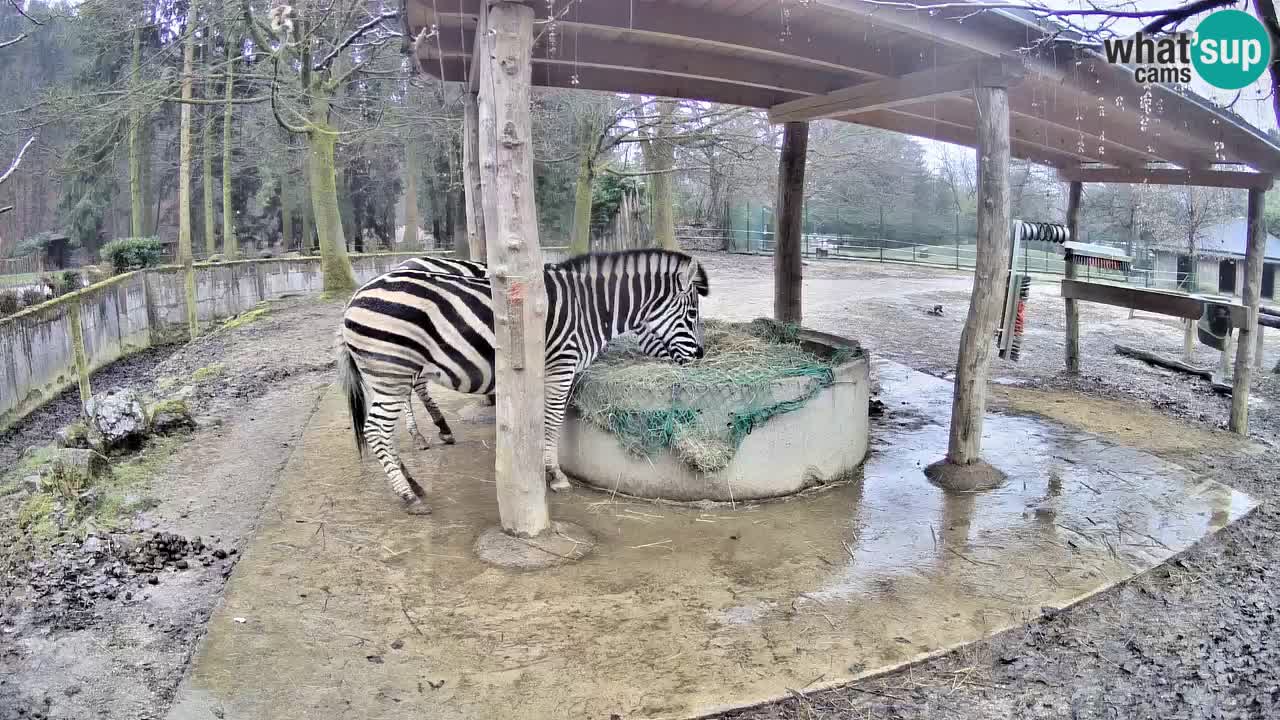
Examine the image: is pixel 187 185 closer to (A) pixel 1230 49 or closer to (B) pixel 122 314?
(B) pixel 122 314

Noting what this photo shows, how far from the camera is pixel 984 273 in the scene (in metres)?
5.57

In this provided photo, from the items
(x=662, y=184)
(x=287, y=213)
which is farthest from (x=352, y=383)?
(x=287, y=213)

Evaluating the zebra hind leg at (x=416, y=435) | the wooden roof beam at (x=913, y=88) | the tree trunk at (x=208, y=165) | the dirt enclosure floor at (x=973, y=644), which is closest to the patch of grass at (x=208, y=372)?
the dirt enclosure floor at (x=973, y=644)

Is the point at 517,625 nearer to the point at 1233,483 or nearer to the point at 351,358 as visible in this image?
the point at 351,358

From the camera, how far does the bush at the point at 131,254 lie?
55.1ft

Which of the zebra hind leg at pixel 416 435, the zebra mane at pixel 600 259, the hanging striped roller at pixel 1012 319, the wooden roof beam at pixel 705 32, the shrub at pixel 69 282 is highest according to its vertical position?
the wooden roof beam at pixel 705 32

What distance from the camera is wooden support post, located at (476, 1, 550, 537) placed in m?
4.16

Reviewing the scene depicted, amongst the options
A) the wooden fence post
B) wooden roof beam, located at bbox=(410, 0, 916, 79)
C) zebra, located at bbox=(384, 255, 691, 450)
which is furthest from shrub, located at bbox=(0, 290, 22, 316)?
the wooden fence post

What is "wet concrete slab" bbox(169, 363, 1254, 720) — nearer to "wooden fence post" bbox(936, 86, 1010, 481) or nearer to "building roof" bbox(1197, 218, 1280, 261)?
"wooden fence post" bbox(936, 86, 1010, 481)

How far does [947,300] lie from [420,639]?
15.0 m

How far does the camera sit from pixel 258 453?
21.7ft

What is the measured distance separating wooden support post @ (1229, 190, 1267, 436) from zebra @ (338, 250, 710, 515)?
Result: 16.7 feet

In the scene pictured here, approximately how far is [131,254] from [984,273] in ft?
56.4

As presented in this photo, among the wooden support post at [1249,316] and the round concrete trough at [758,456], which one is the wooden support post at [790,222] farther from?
the wooden support post at [1249,316]
